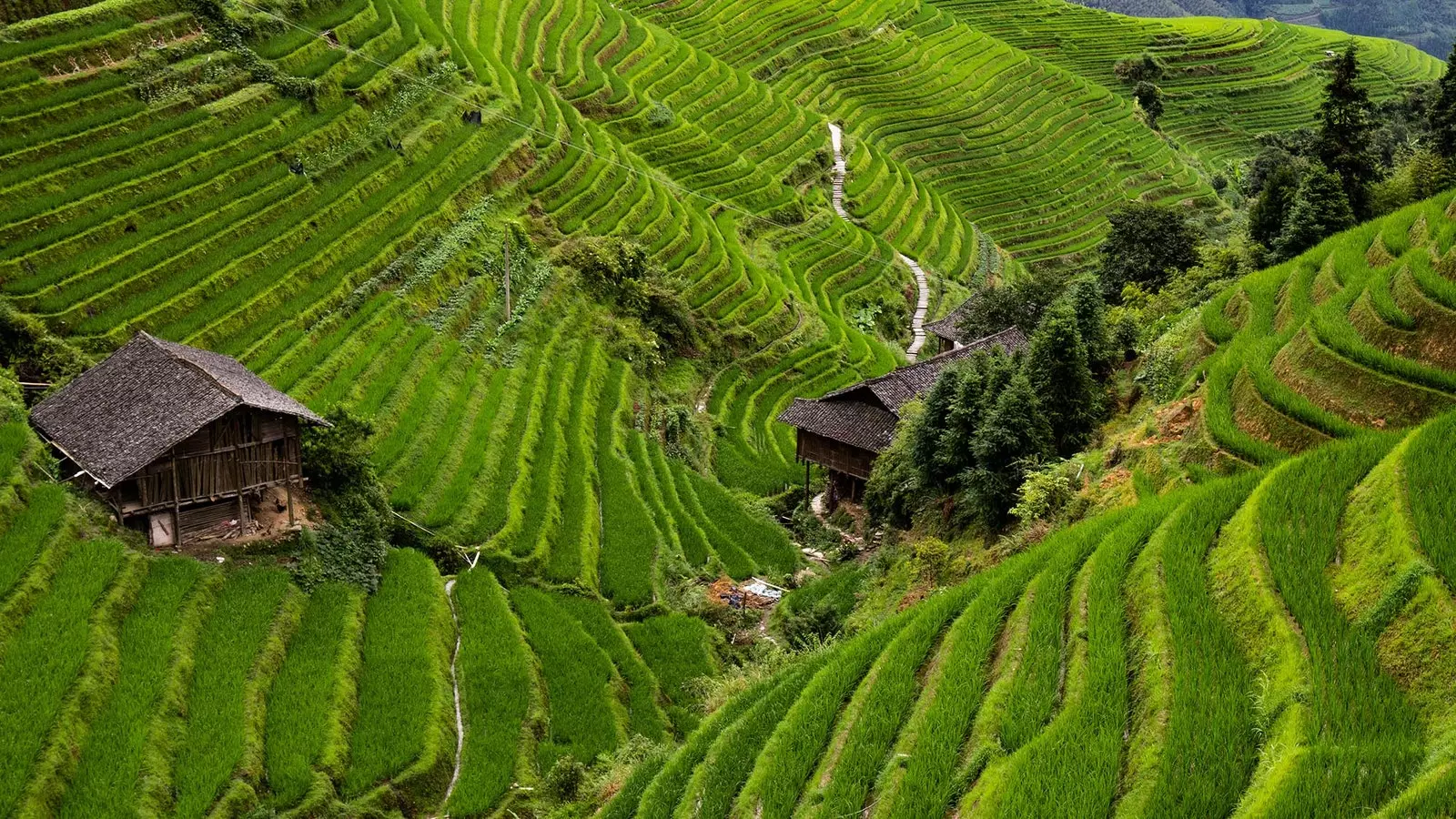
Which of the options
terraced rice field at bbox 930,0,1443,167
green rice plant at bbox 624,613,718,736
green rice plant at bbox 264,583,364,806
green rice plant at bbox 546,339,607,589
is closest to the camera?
green rice plant at bbox 264,583,364,806

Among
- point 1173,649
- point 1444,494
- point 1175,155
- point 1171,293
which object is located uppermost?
point 1444,494

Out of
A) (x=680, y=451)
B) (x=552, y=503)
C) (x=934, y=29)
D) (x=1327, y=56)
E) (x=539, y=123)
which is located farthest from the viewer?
(x=1327, y=56)

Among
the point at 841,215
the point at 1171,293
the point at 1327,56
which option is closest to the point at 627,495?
the point at 1171,293

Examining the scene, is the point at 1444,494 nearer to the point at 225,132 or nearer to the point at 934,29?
the point at 225,132

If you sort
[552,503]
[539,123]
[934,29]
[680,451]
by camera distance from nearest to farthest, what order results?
[552,503]
[680,451]
[539,123]
[934,29]

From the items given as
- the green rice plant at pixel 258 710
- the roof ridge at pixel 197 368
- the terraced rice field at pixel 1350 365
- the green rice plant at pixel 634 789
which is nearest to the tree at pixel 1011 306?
the terraced rice field at pixel 1350 365

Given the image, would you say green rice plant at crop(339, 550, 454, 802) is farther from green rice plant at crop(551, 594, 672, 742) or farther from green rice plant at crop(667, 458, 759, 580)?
green rice plant at crop(667, 458, 759, 580)

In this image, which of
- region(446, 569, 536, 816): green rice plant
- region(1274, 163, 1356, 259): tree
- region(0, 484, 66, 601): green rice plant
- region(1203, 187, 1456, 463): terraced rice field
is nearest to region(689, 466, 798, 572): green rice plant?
region(446, 569, 536, 816): green rice plant
